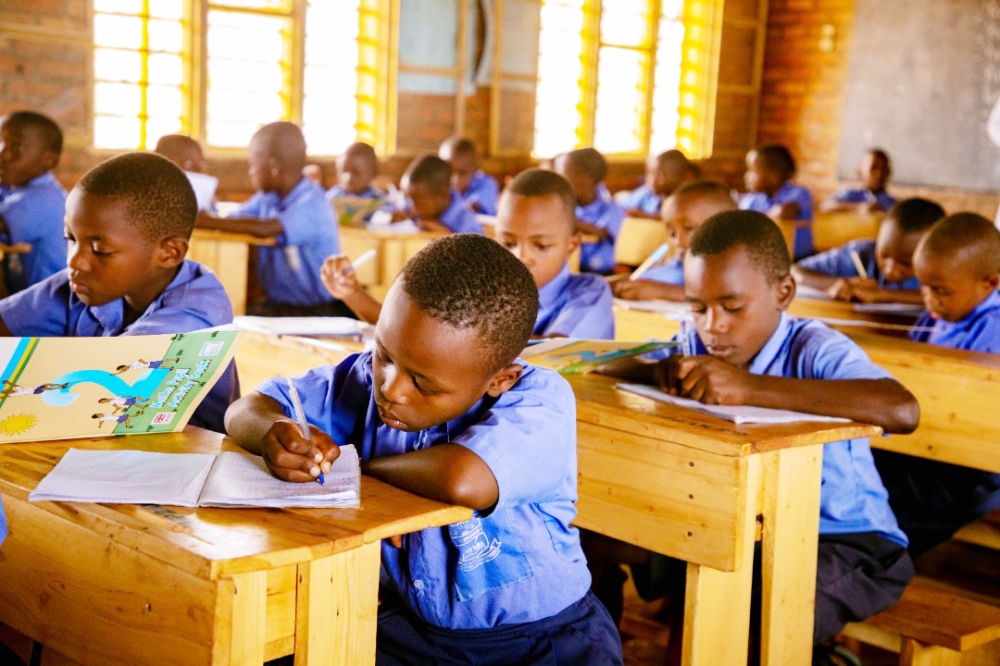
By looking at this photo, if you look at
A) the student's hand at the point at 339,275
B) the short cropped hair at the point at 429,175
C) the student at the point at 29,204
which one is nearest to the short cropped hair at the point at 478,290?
the student's hand at the point at 339,275

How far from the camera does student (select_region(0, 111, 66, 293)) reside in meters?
3.88

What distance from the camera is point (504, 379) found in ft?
4.96

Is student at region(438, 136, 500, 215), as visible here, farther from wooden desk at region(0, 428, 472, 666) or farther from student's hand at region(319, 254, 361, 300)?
wooden desk at region(0, 428, 472, 666)

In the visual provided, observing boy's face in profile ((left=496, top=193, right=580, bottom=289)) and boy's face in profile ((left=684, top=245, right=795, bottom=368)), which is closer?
boy's face in profile ((left=684, top=245, right=795, bottom=368))

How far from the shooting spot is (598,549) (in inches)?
94.1

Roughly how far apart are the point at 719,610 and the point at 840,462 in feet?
1.22

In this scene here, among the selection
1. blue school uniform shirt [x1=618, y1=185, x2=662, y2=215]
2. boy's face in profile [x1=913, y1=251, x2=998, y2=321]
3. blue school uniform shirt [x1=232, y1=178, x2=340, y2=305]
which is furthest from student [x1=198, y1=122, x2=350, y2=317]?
blue school uniform shirt [x1=618, y1=185, x2=662, y2=215]

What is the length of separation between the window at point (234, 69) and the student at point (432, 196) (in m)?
1.32

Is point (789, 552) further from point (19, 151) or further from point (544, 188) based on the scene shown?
point (19, 151)

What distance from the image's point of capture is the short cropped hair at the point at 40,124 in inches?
175

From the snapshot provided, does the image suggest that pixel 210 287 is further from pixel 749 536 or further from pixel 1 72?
pixel 1 72

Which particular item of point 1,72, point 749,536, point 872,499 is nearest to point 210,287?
point 749,536

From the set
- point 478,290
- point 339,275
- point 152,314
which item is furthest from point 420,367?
point 339,275

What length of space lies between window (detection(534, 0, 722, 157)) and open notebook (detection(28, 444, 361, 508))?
284 inches
